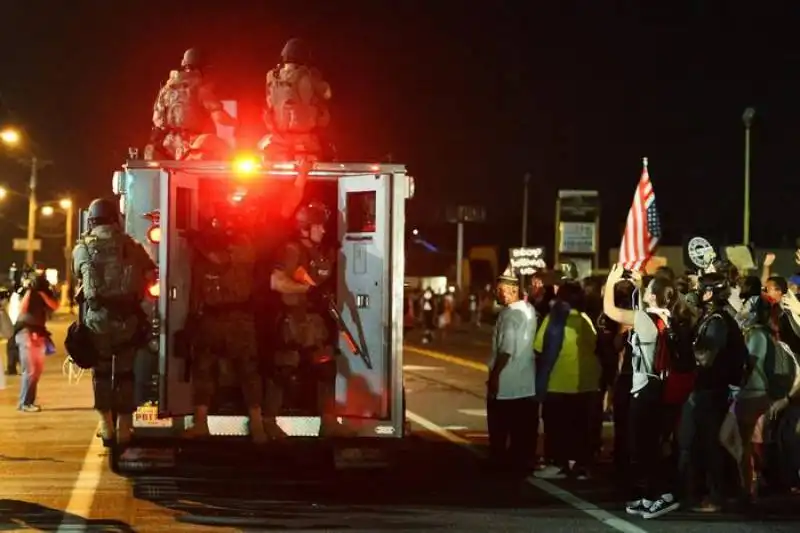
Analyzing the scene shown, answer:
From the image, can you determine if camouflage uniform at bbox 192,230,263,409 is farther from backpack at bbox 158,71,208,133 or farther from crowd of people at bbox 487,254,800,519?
crowd of people at bbox 487,254,800,519

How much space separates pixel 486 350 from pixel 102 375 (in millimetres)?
23335

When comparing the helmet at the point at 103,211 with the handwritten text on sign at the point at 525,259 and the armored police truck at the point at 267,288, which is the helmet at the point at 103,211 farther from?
the handwritten text on sign at the point at 525,259

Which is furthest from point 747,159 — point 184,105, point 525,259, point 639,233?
point 184,105

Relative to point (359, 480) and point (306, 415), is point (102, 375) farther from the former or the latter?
point (359, 480)

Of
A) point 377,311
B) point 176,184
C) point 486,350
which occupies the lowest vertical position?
point 486,350

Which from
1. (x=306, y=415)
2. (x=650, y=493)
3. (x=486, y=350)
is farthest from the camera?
(x=486, y=350)

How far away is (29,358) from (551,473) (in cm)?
714

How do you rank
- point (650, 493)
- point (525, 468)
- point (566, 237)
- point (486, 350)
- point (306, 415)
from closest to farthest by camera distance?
point (650, 493)
point (306, 415)
point (525, 468)
point (566, 237)
point (486, 350)

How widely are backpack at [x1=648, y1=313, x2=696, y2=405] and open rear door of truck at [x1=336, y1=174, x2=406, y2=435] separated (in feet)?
6.65

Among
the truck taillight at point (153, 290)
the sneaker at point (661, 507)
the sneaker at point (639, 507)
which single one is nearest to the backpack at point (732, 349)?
the sneaker at point (661, 507)

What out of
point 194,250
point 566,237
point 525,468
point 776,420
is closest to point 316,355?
point 194,250

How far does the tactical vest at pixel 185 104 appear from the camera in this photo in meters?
10.9

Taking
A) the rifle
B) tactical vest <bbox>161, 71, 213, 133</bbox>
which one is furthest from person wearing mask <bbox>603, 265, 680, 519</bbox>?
tactical vest <bbox>161, 71, 213, 133</bbox>

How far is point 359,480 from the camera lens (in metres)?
9.77
